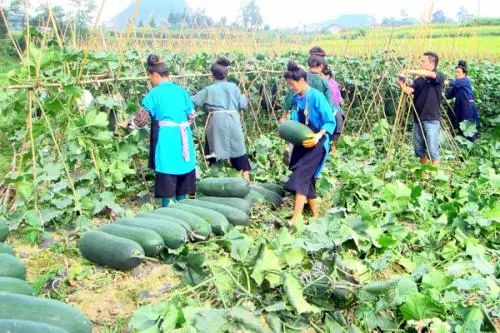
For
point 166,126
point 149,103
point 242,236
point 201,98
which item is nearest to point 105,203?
point 166,126

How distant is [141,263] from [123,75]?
11.3ft

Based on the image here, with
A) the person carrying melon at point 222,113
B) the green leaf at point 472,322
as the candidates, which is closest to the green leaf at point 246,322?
the green leaf at point 472,322

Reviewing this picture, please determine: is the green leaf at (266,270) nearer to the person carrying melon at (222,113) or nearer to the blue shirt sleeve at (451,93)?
the person carrying melon at (222,113)

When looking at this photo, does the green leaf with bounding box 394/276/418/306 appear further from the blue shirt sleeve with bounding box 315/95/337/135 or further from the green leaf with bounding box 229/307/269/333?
the blue shirt sleeve with bounding box 315/95/337/135

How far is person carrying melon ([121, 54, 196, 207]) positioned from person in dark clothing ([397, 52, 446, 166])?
3394 mm

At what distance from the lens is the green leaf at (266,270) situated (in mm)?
3293

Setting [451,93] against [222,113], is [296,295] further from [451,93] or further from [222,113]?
[451,93]

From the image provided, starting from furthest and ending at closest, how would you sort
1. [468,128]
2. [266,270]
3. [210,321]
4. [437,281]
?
[468,128], [437,281], [266,270], [210,321]

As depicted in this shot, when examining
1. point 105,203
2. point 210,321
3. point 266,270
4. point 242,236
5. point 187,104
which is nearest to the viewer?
point 210,321

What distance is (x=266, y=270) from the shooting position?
3.32 m

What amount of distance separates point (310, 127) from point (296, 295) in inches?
114

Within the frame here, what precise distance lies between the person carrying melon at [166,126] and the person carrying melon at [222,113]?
3.25ft

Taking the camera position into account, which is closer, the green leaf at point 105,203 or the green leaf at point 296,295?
the green leaf at point 296,295

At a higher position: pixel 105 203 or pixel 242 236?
pixel 242 236
